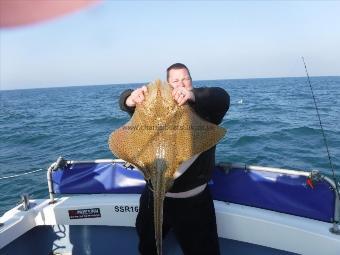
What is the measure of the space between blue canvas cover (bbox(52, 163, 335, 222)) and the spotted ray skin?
139 centimetres

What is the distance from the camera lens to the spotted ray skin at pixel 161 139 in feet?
9.16

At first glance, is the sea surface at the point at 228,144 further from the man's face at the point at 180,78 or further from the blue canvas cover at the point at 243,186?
the man's face at the point at 180,78

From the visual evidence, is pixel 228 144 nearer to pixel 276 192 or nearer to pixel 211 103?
pixel 276 192

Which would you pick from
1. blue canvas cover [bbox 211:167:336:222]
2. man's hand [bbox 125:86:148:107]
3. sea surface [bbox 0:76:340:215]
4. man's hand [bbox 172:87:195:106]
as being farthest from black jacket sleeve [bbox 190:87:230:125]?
sea surface [bbox 0:76:340:215]

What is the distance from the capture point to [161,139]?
9.21 feet

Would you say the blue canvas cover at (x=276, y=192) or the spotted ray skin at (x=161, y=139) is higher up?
the spotted ray skin at (x=161, y=139)

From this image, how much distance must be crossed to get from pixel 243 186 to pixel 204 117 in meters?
1.18

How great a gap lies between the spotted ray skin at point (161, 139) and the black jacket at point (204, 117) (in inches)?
14.5

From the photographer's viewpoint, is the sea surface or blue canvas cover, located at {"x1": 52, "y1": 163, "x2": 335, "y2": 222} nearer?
blue canvas cover, located at {"x1": 52, "y1": 163, "x2": 335, "y2": 222}

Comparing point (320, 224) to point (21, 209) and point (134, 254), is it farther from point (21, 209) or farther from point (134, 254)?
point (21, 209)

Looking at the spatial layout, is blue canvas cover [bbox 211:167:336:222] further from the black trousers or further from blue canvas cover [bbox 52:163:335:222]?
the black trousers

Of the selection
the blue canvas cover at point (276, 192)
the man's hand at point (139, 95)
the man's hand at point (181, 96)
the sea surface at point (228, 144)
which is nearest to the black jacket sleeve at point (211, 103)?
the man's hand at point (181, 96)

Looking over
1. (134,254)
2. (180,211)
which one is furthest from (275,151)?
(180,211)

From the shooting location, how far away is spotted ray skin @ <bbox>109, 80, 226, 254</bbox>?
279 centimetres
